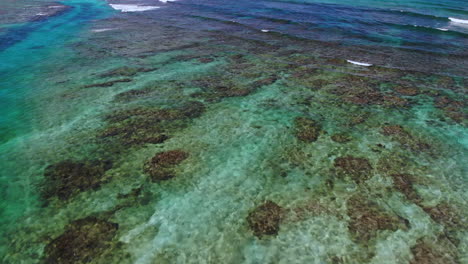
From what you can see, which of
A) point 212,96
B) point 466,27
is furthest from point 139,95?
point 466,27

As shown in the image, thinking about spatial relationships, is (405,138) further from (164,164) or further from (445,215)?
(164,164)

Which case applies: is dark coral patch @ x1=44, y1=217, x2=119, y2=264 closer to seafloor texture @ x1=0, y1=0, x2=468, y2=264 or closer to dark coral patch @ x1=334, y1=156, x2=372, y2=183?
seafloor texture @ x1=0, y1=0, x2=468, y2=264

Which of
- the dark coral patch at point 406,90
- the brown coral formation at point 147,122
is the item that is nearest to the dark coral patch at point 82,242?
the brown coral formation at point 147,122

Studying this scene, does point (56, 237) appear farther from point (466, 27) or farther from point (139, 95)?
point (466, 27)

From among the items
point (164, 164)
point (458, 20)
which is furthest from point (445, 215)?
point (458, 20)

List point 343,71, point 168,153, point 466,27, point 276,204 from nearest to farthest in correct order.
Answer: point 276,204
point 168,153
point 343,71
point 466,27

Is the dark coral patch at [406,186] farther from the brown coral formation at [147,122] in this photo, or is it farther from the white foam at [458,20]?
the white foam at [458,20]
